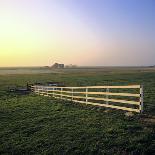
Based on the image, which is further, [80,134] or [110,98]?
[110,98]

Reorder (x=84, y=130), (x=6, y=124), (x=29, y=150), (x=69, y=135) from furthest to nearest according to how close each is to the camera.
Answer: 1. (x=6, y=124)
2. (x=84, y=130)
3. (x=69, y=135)
4. (x=29, y=150)

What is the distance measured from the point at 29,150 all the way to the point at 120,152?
2671 millimetres

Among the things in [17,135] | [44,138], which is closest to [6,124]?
[17,135]

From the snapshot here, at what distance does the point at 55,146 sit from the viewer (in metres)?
8.09

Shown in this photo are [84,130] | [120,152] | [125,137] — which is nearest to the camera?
[120,152]

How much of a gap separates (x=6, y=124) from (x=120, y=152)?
6225 mm

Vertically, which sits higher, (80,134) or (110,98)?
(80,134)

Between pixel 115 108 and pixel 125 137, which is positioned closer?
pixel 125 137

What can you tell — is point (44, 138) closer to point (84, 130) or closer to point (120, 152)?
point (84, 130)

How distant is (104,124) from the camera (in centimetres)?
1074

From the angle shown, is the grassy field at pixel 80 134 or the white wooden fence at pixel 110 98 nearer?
the grassy field at pixel 80 134

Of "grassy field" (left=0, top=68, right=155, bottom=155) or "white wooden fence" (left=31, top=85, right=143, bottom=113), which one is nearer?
"grassy field" (left=0, top=68, right=155, bottom=155)

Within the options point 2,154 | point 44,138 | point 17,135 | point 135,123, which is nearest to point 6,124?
point 17,135

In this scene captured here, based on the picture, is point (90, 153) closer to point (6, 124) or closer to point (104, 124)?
point (104, 124)
